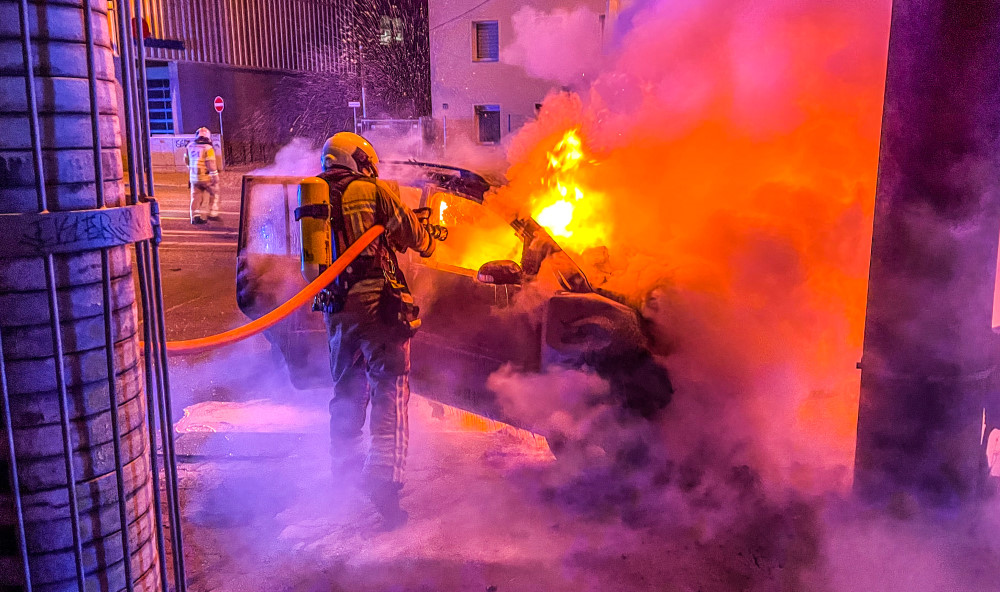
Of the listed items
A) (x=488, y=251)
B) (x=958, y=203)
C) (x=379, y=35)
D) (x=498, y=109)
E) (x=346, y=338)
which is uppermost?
(x=379, y=35)

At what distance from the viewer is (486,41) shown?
24.4 m

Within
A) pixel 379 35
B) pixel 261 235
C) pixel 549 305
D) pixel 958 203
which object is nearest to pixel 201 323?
pixel 261 235

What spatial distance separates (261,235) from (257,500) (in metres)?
1.82

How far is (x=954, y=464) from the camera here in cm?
374

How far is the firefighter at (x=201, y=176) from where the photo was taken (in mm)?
15586

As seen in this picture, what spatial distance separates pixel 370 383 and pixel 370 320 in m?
0.40

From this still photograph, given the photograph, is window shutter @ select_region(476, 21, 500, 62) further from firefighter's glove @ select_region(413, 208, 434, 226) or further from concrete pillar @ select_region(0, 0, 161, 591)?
concrete pillar @ select_region(0, 0, 161, 591)

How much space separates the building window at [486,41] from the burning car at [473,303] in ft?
64.8

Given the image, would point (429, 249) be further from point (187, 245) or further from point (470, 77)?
point (470, 77)

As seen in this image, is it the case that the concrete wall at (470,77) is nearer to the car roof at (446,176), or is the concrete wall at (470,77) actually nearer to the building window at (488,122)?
the building window at (488,122)

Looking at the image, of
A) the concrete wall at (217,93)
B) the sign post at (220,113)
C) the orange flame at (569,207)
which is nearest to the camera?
the orange flame at (569,207)

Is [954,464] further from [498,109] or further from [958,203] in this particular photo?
[498,109]

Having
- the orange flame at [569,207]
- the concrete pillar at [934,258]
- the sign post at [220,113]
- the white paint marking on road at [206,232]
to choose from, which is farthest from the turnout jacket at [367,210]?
the sign post at [220,113]

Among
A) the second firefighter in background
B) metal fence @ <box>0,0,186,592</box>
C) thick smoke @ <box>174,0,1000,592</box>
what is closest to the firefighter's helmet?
→ the second firefighter in background
